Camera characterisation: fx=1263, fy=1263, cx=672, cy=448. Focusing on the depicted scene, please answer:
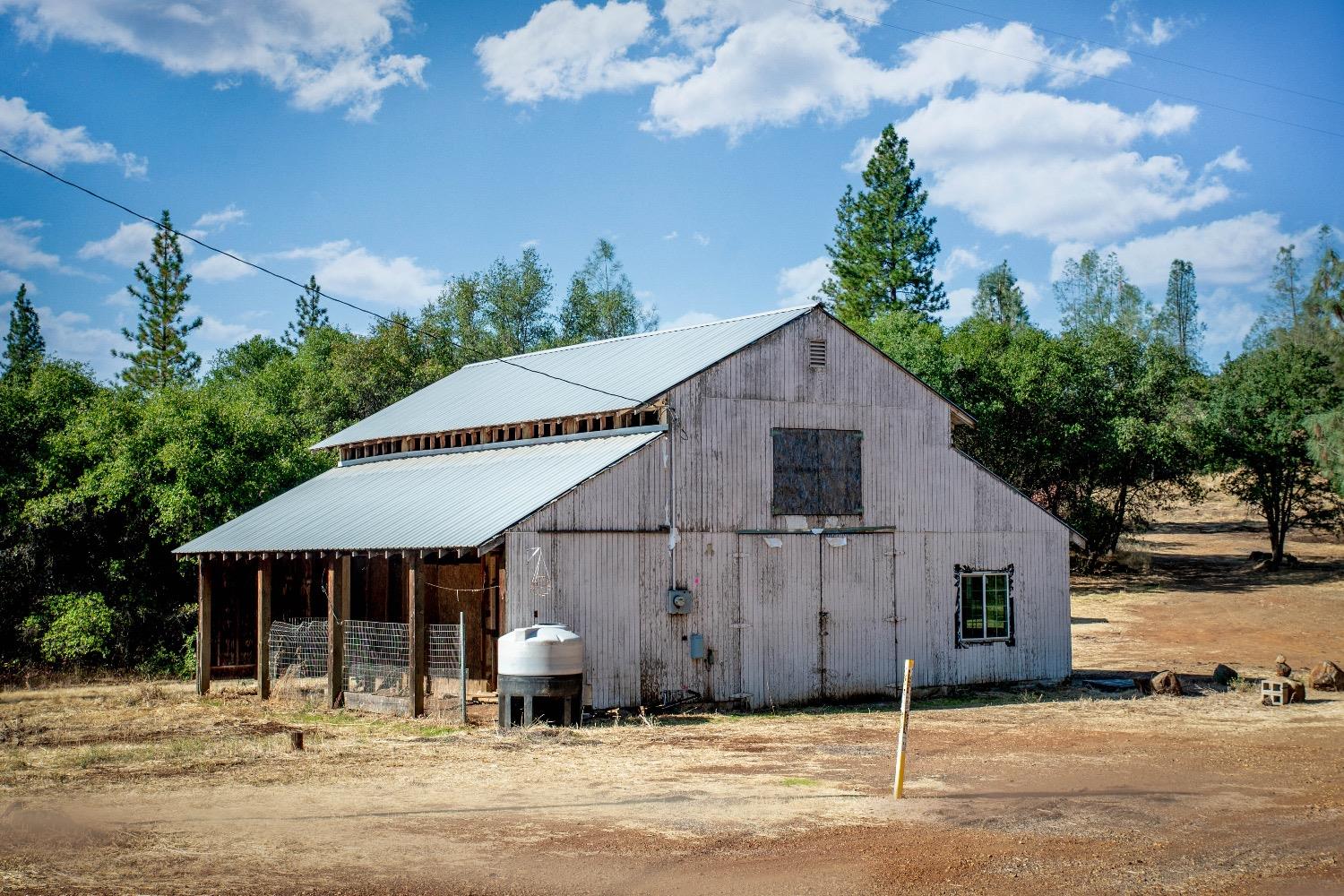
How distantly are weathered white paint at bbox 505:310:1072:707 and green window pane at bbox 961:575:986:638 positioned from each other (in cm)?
31

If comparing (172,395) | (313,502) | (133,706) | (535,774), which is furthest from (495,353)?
(535,774)

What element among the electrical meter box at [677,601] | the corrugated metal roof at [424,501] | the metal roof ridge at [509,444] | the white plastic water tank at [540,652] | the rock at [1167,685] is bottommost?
the rock at [1167,685]

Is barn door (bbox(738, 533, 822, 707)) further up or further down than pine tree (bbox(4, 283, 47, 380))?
further down

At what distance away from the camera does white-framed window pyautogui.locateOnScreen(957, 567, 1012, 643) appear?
24.2m

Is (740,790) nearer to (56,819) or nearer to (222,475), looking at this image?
(56,819)

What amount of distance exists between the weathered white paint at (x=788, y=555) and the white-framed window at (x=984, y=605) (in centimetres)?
20

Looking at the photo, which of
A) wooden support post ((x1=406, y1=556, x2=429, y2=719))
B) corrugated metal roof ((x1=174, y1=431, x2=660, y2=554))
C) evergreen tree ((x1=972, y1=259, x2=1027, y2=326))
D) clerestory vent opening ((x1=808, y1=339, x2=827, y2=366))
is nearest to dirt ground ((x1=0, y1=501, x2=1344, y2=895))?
wooden support post ((x1=406, y1=556, x2=429, y2=719))

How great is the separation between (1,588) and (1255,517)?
54748 millimetres

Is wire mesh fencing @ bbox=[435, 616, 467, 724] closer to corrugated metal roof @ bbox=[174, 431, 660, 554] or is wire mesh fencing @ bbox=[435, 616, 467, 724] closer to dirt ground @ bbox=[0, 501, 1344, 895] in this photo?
corrugated metal roof @ bbox=[174, 431, 660, 554]

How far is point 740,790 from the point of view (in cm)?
1385

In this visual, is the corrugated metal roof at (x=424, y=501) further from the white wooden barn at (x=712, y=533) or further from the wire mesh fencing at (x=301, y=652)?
the wire mesh fencing at (x=301, y=652)

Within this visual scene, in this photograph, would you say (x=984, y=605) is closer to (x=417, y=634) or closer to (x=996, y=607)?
(x=996, y=607)

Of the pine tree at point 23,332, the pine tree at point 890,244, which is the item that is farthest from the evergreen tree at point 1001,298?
the pine tree at point 23,332

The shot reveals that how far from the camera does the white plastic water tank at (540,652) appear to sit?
1841 cm
